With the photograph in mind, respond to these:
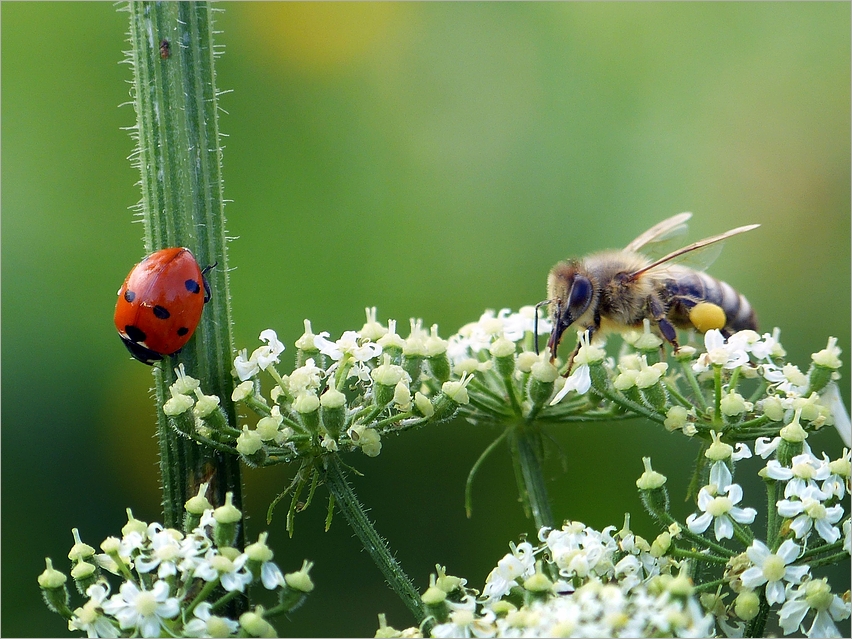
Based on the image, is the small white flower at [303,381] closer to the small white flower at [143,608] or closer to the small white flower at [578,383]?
the small white flower at [143,608]

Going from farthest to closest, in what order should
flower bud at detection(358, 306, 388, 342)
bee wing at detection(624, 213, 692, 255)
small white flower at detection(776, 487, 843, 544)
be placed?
bee wing at detection(624, 213, 692, 255) < flower bud at detection(358, 306, 388, 342) < small white flower at detection(776, 487, 843, 544)

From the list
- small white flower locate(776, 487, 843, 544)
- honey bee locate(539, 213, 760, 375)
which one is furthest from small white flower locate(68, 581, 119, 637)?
honey bee locate(539, 213, 760, 375)

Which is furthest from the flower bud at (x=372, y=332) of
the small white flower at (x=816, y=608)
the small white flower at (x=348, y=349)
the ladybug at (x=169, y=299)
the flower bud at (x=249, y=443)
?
the small white flower at (x=816, y=608)

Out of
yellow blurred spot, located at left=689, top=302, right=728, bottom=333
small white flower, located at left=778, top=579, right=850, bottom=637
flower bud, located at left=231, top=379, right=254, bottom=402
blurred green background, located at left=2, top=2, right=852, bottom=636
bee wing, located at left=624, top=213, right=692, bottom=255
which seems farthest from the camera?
blurred green background, located at left=2, top=2, right=852, bottom=636

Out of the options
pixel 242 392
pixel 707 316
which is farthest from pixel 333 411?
pixel 707 316

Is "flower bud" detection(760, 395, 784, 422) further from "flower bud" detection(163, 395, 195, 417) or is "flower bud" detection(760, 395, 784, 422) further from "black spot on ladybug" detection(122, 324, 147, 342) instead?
"black spot on ladybug" detection(122, 324, 147, 342)

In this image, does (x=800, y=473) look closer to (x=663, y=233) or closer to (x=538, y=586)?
(x=538, y=586)

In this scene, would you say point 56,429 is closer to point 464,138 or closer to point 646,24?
point 464,138

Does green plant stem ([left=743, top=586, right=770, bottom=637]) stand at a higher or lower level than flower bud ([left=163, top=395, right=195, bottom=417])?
lower
